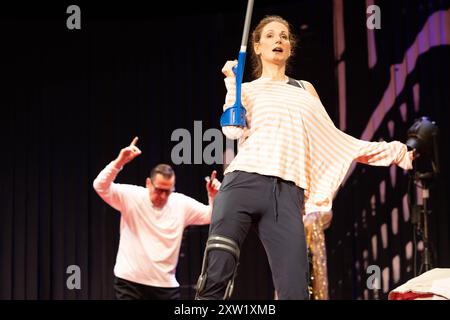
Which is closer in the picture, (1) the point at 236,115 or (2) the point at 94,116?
(1) the point at 236,115

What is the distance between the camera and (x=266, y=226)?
7.41 ft

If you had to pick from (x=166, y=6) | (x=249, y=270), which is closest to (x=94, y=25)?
(x=166, y=6)

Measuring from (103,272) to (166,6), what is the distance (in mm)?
2447

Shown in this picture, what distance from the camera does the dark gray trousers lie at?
218 cm

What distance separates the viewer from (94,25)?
6105mm

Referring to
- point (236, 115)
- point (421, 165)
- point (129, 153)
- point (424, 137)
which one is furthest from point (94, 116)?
point (236, 115)

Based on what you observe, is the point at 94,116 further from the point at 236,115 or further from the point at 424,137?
the point at 236,115

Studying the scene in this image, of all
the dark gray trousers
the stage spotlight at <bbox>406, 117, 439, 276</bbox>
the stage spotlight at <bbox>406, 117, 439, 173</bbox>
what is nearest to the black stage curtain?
the stage spotlight at <bbox>406, 117, 439, 276</bbox>

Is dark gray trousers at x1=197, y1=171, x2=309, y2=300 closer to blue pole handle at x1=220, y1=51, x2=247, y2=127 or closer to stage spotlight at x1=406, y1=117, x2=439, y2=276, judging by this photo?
blue pole handle at x1=220, y1=51, x2=247, y2=127

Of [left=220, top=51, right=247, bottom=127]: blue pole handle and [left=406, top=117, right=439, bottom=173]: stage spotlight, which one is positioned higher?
[left=406, top=117, right=439, bottom=173]: stage spotlight

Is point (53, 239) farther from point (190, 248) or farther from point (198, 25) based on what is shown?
point (198, 25)

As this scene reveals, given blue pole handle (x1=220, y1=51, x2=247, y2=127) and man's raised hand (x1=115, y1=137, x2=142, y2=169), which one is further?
man's raised hand (x1=115, y1=137, x2=142, y2=169)

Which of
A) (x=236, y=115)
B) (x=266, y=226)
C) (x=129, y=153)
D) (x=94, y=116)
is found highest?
(x=94, y=116)

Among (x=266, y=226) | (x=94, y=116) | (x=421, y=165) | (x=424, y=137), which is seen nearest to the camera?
(x=266, y=226)
